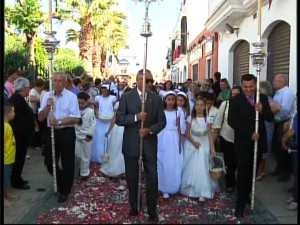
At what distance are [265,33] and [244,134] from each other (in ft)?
19.3

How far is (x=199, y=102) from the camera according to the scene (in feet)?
20.9

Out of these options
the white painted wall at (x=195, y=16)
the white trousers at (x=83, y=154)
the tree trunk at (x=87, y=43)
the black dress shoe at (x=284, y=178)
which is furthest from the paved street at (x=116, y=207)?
the tree trunk at (x=87, y=43)

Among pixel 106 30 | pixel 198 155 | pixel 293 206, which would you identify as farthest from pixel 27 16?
pixel 293 206

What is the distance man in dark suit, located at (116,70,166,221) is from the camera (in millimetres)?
5176

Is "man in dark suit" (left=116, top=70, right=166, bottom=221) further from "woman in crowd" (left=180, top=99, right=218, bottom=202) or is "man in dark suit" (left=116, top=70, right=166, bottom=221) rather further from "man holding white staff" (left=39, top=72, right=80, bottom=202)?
"woman in crowd" (left=180, top=99, right=218, bottom=202)

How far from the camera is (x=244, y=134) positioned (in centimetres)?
535

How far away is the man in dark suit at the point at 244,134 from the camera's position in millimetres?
5297

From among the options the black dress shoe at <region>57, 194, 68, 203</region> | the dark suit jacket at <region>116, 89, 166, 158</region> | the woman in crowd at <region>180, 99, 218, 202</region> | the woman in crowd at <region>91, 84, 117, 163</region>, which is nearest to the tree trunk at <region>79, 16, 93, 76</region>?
the woman in crowd at <region>91, 84, 117, 163</region>

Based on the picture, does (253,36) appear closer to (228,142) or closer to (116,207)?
(228,142)

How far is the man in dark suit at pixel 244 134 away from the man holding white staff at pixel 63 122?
86.4 inches

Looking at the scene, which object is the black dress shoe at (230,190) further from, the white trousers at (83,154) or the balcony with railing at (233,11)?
the balcony with railing at (233,11)

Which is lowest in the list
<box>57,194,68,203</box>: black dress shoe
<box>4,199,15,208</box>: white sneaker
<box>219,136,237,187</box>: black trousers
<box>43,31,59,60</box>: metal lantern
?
<box>4,199,15,208</box>: white sneaker

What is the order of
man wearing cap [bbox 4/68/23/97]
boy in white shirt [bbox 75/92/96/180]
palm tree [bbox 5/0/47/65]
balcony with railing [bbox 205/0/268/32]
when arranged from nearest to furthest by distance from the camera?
boy in white shirt [bbox 75/92/96/180] < man wearing cap [bbox 4/68/23/97] < balcony with railing [bbox 205/0/268/32] < palm tree [bbox 5/0/47/65]

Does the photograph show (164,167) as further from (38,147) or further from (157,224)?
(38,147)
